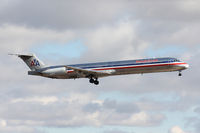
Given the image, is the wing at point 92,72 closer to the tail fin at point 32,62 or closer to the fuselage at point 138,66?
the fuselage at point 138,66

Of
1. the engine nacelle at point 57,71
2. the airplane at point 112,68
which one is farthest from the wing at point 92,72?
the engine nacelle at point 57,71

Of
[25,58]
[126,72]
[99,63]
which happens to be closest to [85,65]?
[99,63]

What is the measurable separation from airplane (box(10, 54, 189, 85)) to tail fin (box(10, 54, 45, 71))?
2154 mm

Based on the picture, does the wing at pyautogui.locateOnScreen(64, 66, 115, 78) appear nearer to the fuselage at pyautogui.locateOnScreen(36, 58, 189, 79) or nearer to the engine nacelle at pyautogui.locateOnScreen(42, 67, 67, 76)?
the fuselage at pyautogui.locateOnScreen(36, 58, 189, 79)

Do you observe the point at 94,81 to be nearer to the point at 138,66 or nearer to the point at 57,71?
the point at 57,71

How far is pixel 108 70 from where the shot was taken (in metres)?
78.5

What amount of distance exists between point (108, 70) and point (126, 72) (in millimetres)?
3442

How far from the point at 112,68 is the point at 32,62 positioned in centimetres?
1801

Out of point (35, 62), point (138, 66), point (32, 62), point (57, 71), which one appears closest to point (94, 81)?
point (57, 71)

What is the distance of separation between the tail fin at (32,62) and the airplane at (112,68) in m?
2.15

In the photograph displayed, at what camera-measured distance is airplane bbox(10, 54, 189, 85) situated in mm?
76812

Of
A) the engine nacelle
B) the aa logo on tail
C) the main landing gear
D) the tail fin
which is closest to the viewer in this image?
the engine nacelle

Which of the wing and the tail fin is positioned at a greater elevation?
the tail fin

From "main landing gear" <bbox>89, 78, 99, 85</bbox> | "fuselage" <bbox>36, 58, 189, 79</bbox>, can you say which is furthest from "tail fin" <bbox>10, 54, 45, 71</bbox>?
"main landing gear" <bbox>89, 78, 99, 85</bbox>
